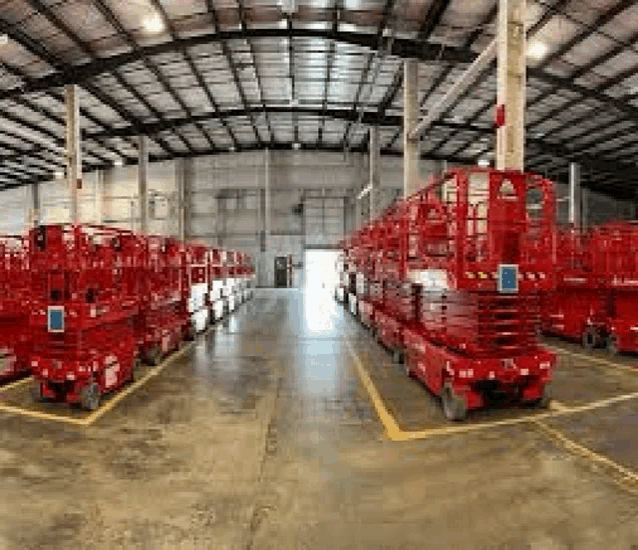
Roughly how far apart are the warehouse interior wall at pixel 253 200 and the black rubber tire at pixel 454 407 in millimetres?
32376

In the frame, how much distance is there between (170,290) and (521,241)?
7.79 meters

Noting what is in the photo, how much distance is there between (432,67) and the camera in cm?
2148

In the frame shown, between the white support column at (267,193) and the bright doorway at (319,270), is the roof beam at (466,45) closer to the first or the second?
the white support column at (267,193)

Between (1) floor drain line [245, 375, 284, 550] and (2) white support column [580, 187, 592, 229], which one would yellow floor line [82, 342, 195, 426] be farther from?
(2) white support column [580, 187, 592, 229]

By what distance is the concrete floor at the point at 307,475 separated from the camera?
172 inches

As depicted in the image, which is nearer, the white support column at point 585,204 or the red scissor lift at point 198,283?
the red scissor lift at point 198,283

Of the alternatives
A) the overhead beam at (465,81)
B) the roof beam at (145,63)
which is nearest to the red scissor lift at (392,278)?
the overhead beam at (465,81)

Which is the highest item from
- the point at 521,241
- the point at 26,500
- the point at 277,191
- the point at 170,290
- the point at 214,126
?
the point at 214,126

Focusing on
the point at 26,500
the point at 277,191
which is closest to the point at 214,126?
the point at 277,191

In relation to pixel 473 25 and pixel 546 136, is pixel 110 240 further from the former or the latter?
pixel 546 136

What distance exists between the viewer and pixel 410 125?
19047mm

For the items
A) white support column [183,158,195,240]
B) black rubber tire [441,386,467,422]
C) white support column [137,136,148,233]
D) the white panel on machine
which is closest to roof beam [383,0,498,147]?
the white panel on machine

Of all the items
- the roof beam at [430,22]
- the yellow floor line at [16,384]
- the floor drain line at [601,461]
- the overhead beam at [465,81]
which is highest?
the roof beam at [430,22]

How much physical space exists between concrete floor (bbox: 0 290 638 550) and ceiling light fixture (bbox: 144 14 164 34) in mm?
13450
